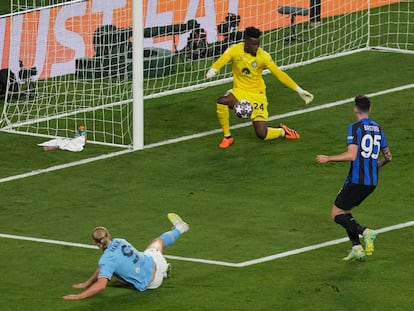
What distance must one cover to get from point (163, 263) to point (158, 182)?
5.29m

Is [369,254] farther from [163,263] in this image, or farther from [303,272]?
[163,263]

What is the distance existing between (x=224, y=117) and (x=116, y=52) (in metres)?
3.22

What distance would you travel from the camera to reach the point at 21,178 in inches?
953

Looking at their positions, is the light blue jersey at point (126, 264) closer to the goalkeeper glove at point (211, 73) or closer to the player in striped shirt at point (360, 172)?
the player in striped shirt at point (360, 172)

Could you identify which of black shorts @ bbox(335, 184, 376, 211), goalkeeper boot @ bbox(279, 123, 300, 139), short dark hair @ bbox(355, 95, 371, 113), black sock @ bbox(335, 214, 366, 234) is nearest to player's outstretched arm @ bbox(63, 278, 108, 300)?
black sock @ bbox(335, 214, 366, 234)

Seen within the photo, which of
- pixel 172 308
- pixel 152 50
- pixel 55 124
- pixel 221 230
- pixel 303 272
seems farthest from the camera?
pixel 152 50

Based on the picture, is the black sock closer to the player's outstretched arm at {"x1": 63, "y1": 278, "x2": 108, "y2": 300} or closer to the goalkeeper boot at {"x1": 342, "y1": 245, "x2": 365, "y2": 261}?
the goalkeeper boot at {"x1": 342, "y1": 245, "x2": 365, "y2": 261}

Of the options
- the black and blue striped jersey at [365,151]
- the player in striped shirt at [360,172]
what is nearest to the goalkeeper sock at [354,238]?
the player in striped shirt at [360,172]

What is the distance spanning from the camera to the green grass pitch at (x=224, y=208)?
719 inches

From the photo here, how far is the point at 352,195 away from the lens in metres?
19.4

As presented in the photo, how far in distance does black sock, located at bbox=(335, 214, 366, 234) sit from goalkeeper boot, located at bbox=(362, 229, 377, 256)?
68 mm

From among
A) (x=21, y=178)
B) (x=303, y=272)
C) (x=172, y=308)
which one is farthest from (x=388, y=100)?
(x=172, y=308)

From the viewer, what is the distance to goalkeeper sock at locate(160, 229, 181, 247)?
1920 cm

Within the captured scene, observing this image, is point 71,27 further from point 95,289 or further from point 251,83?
point 95,289
